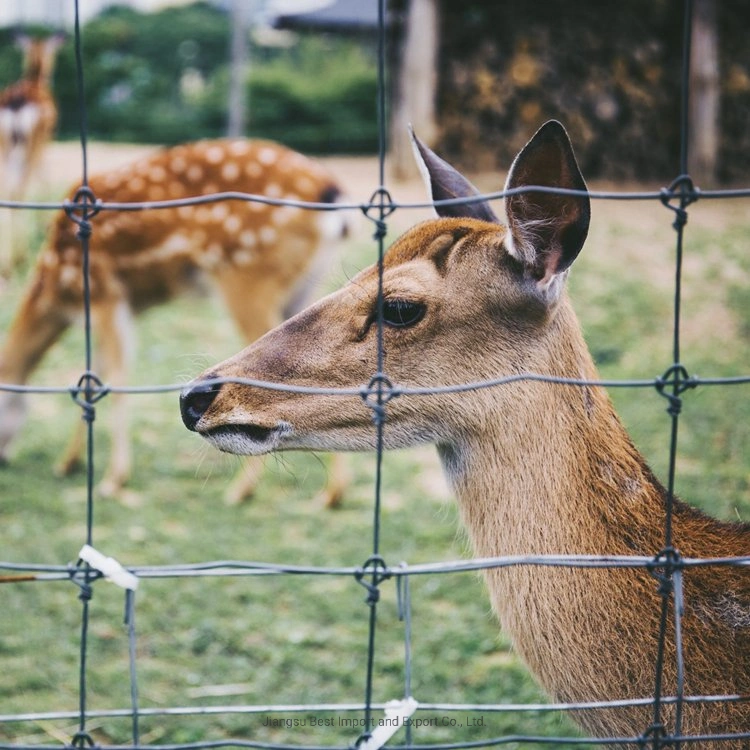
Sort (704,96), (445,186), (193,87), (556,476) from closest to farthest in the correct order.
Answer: (556,476) < (445,186) < (704,96) < (193,87)

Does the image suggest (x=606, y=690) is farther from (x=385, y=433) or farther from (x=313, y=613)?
(x=313, y=613)

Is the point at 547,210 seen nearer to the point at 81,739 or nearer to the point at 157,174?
the point at 81,739

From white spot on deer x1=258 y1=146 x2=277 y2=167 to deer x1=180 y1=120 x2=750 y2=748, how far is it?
348 centimetres

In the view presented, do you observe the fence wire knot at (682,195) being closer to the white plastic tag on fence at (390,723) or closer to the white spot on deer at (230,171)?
the white plastic tag on fence at (390,723)

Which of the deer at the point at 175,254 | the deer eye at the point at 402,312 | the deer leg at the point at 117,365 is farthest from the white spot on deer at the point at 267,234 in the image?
the deer eye at the point at 402,312

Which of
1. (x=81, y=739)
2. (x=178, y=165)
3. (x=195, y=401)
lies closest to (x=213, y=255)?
(x=178, y=165)

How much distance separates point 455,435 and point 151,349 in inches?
219

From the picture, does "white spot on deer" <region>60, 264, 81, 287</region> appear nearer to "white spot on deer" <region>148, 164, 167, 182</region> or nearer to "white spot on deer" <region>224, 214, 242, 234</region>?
"white spot on deer" <region>148, 164, 167, 182</region>

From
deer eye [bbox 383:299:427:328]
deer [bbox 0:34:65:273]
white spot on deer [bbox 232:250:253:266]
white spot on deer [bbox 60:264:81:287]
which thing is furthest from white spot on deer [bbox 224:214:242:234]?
deer [bbox 0:34:65:273]

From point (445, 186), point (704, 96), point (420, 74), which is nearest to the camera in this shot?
point (445, 186)

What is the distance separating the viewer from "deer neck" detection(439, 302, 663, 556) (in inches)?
86.4

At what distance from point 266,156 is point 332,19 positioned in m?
10.6

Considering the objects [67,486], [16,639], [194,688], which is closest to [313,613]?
[194,688]

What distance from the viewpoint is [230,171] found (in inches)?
223
